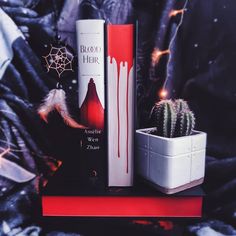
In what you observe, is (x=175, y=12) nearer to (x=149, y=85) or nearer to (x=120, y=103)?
(x=149, y=85)

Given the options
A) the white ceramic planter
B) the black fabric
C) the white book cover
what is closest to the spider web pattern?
the black fabric

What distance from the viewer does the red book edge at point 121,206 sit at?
540 millimetres

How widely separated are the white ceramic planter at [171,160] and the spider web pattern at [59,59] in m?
0.26

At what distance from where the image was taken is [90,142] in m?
0.57

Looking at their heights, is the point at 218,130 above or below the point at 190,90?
below

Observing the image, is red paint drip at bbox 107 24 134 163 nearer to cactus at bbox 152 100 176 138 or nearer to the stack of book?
the stack of book

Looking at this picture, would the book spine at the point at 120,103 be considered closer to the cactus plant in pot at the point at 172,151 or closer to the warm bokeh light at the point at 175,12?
the cactus plant in pot at the point at 172,151

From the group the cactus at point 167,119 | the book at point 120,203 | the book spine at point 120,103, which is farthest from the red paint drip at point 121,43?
the book at point 120,203

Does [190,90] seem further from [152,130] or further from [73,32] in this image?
[73,32]

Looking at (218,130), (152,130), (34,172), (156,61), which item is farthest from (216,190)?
(34,172)

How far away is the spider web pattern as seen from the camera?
27.0 inches

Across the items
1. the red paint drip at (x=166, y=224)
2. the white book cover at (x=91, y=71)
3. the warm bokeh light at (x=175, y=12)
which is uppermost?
the warm bokeh light at (x=175, y=12)

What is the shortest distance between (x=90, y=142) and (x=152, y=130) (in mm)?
153

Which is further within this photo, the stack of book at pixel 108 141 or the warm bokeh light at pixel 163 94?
the warm bokeh light at pixel 163 94
